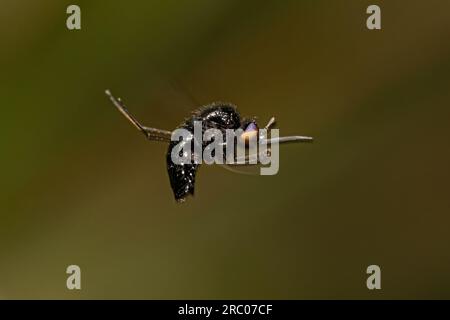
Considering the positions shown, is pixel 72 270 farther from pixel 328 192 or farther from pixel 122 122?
pixel 328 192

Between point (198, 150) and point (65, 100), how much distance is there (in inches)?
11.1

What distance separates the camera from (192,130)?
527 millimetres

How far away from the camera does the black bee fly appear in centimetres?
50

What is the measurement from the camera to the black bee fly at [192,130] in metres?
0.50

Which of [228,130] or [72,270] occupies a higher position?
[228,130]

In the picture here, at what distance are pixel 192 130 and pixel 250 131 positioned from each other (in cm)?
6

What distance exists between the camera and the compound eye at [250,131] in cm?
50

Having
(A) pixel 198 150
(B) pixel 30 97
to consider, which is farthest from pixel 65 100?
(A) pixel 198 150

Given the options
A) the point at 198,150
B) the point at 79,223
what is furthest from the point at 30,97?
the point at 198,150

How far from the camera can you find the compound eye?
502 millimetres

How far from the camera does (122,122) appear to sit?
0.73 meters

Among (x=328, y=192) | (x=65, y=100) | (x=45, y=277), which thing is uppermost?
(x=65, y=100)

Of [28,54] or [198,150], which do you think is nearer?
[198,150]

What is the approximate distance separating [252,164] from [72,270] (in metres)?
0.37
